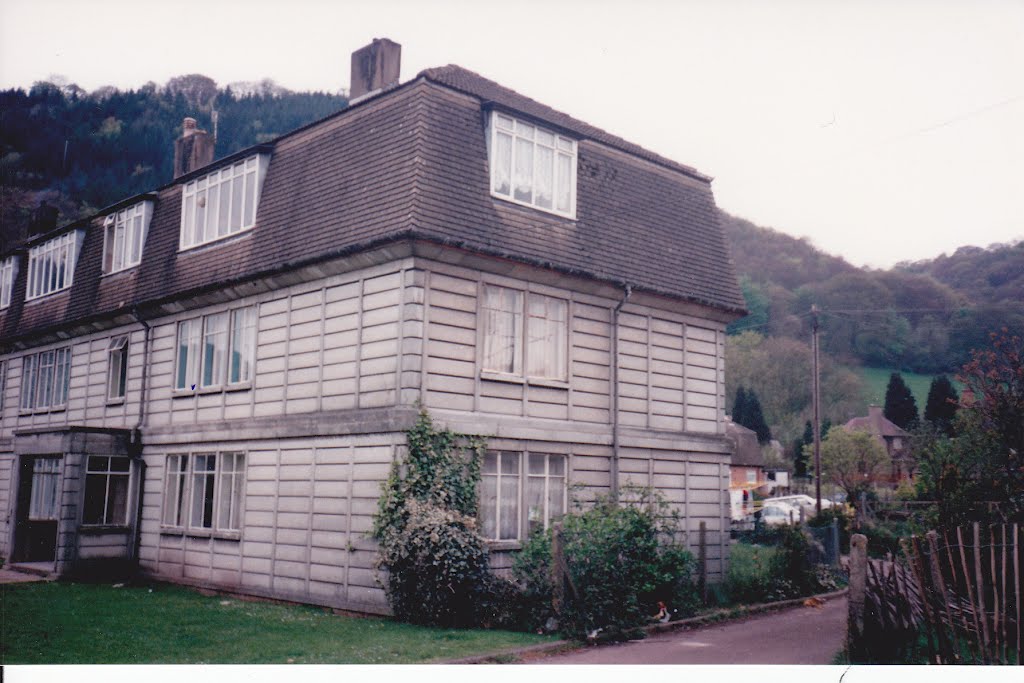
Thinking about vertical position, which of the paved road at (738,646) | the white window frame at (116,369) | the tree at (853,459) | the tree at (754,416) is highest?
the tree at (754,416)

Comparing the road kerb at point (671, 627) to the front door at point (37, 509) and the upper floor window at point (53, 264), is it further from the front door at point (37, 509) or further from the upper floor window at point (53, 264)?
the upper floor window at point (53, 264)

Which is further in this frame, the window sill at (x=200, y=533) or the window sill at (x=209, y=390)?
the window sill at (x=209, y=390)

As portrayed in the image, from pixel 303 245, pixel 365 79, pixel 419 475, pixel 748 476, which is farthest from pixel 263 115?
pixel 748 476

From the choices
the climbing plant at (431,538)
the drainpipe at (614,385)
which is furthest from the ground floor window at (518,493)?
the drainpipe at (614,385)

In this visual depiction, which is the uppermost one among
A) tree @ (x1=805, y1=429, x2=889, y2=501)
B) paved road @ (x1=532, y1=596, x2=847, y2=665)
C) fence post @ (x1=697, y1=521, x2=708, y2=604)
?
tree @ (x1=805, y1=429, x2=889, y2=501)

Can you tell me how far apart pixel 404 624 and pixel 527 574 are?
2.06 metres

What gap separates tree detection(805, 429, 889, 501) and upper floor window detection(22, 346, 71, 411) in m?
26.2

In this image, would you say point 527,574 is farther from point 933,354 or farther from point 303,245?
point 933,354

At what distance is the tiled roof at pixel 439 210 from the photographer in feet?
52.4

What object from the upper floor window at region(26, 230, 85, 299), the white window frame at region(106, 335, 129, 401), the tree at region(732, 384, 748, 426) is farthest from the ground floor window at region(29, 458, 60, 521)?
the tree at region(732, 384, 748, 426)

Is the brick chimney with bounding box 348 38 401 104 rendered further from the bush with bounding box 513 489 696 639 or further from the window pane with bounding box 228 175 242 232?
the bush with bounding box 513 489 696 639

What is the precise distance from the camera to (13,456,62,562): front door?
22922mm

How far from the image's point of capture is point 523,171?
17.5 meters

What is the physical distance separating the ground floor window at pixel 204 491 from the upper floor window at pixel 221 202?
473cm
